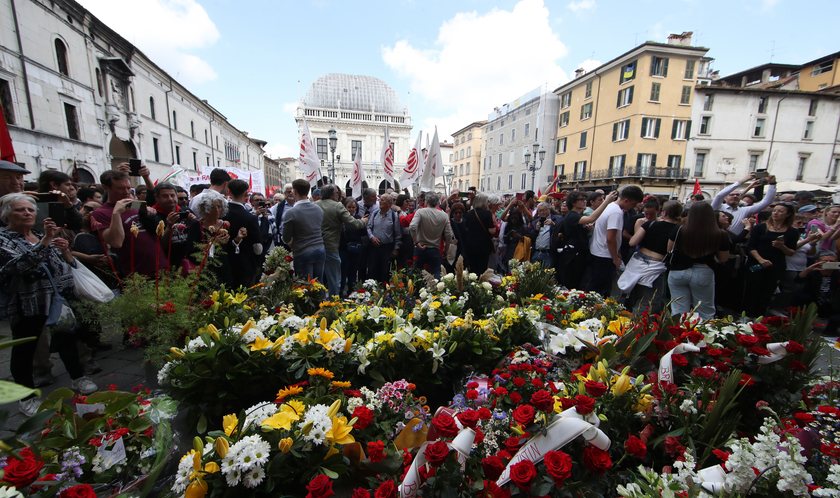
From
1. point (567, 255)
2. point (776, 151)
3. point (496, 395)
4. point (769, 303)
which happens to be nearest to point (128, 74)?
point (567, 255)

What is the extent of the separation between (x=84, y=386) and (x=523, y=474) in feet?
12.3

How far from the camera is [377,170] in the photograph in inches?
1823

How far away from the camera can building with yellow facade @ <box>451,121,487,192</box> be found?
51719 mm

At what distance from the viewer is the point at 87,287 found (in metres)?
3.10

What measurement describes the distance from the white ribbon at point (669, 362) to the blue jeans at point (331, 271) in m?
4.32

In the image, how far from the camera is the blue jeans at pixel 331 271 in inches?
212

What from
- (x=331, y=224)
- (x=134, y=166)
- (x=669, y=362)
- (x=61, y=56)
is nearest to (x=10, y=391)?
(x=669, y=362)

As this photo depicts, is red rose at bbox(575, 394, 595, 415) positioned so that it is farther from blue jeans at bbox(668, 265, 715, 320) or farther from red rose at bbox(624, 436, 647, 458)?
blue jeans at bbox(668, 265, 715, 320)

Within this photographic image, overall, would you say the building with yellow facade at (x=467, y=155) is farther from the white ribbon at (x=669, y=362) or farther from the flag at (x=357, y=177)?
the white ribbon at (x=669, y=362)

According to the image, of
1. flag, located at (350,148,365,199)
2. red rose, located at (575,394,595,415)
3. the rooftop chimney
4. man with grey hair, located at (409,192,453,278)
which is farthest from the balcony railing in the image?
red rose, located at (575,394,595,415)

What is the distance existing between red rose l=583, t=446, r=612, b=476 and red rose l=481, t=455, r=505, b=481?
0.34 metres

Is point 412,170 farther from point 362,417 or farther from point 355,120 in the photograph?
point 355,120

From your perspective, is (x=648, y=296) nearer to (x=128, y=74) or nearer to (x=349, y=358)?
(x=349, y=358)

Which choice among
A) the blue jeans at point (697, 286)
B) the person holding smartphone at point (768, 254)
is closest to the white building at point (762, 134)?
the person holding smartphone at point (768, 254)
